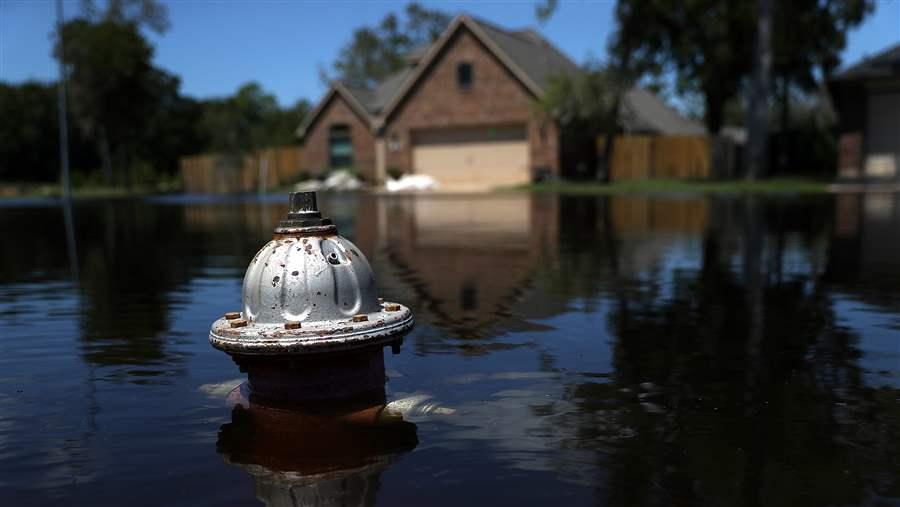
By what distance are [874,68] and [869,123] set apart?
218cm

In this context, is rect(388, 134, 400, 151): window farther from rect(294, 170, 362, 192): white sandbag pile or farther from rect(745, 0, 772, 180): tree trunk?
rect(745, 0, 772, 180): tree trunk

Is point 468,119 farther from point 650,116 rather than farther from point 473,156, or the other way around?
point 650,116

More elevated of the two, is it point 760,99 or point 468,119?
point 468,119

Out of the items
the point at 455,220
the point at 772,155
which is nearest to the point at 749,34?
the point at 772,155

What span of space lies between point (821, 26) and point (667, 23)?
19.4 feet

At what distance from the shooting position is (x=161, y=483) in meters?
3.41

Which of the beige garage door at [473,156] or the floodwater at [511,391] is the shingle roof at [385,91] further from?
the floodwater at [511,391]

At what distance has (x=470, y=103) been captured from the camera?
130 ft

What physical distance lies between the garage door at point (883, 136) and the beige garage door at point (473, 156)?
1386 cm

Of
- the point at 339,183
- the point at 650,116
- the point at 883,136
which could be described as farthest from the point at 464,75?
the point at 883,136

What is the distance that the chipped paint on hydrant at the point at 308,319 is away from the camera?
3.95 m

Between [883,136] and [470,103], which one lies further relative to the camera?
[470,103]

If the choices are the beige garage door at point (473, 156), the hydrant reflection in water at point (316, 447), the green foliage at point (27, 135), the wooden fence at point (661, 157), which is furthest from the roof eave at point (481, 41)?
the hydrant reflection in water at point (316, 447)

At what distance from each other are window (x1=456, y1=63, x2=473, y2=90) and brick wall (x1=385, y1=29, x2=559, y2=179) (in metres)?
0.15
